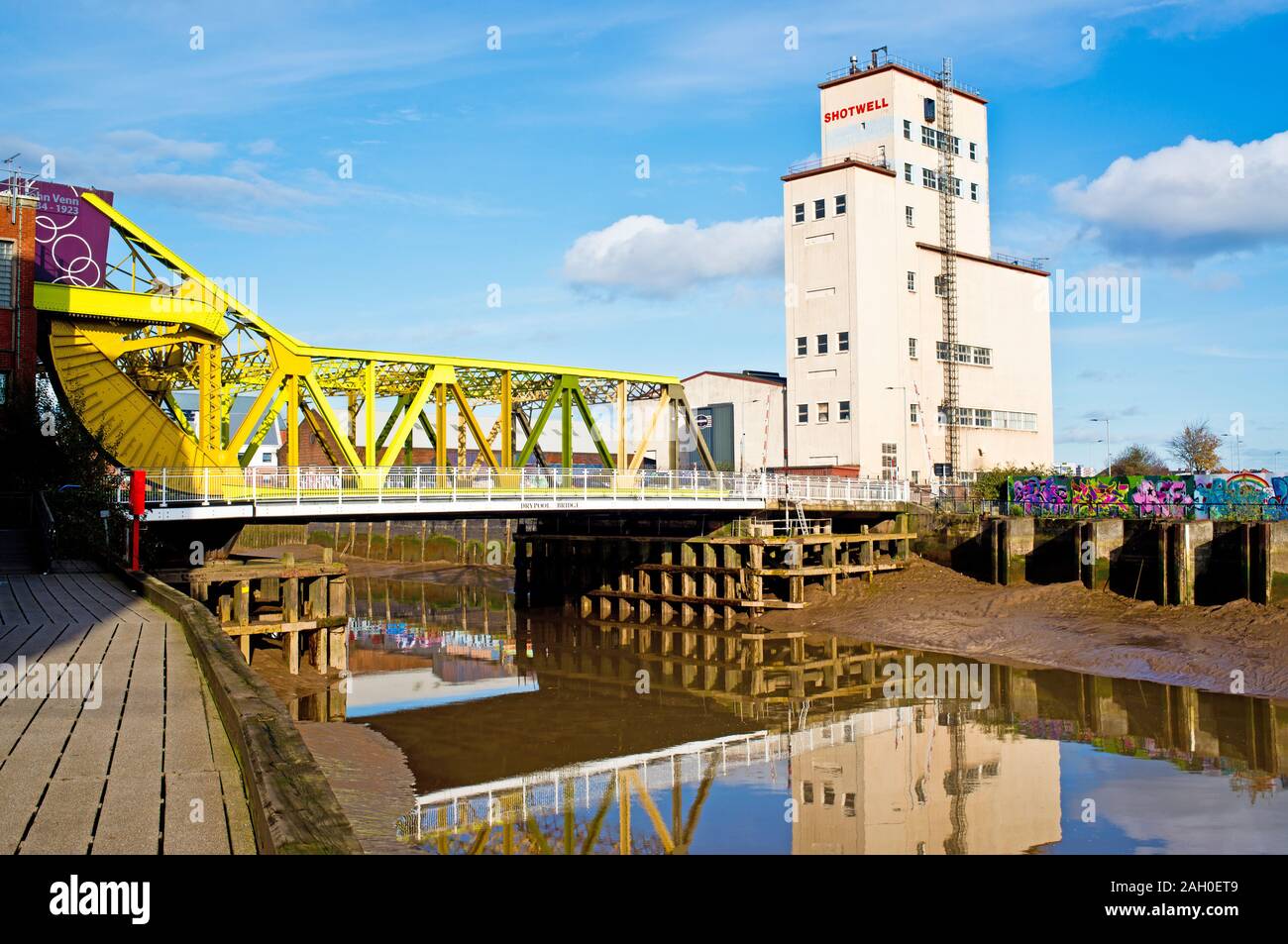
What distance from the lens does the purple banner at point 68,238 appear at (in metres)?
35.0

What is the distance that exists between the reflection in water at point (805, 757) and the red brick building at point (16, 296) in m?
14.4

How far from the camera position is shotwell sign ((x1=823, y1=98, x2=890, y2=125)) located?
5450 centimetres

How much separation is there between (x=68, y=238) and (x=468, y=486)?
1556 centimetres

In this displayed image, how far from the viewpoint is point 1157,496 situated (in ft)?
132

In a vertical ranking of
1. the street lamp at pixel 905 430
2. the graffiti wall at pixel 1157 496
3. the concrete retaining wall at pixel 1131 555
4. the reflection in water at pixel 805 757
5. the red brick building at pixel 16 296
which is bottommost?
the reflection in water at pixel 805 757

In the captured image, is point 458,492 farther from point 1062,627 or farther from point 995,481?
point 995,481

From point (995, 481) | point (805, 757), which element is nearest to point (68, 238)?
point (805, 757)

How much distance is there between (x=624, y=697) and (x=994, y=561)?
18.4 m

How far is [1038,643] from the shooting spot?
31125 mm

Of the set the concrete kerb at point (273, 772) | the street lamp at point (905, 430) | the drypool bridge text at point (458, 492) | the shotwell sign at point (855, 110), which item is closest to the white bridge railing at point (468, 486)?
the drypool bridge text at point (458, 492)

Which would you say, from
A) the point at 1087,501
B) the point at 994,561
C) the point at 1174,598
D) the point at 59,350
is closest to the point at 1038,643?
the point at 1174,598

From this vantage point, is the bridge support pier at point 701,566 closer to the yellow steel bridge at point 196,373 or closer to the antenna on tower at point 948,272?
the yellow steel bridge at point 196,373

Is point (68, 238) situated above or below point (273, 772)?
above
